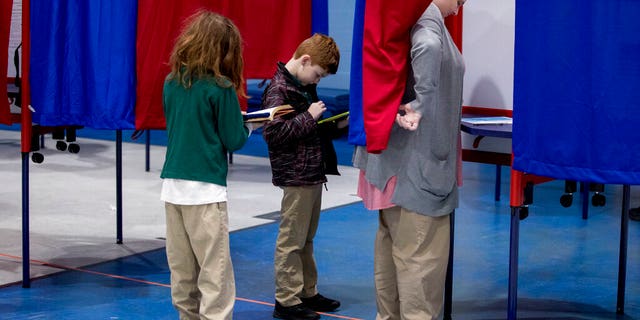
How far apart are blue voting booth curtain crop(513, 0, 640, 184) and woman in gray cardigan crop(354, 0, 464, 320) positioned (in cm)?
24

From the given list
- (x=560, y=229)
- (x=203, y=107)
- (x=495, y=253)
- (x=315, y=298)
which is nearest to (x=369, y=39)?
(x=203, y=107)

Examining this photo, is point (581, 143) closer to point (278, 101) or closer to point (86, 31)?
point (278, 101)

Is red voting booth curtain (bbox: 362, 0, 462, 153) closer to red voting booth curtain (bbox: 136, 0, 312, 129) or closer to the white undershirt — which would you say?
the white undershirt

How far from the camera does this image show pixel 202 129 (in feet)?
11.5

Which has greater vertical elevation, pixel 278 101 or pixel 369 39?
pixel 369 39

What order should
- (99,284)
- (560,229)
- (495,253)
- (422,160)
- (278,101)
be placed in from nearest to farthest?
1. (422,160)
2. (278,101)
3. (99,284)
4. (495,253)
5. (560,229)

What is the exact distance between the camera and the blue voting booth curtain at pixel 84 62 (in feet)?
15.1

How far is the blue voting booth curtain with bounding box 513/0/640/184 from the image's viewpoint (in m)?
2.90

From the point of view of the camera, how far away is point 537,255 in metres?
5.76

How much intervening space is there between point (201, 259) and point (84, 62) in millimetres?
1554

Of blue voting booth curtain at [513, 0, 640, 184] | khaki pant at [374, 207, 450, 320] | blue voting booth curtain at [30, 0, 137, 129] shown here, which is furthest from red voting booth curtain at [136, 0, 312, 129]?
blue voting booth curtain at [513, 0, 640, 184]

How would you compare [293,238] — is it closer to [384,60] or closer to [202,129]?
[202,129]

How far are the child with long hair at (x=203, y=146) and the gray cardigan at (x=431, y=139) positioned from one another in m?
0.61

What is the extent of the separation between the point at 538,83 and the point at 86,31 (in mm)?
2443
